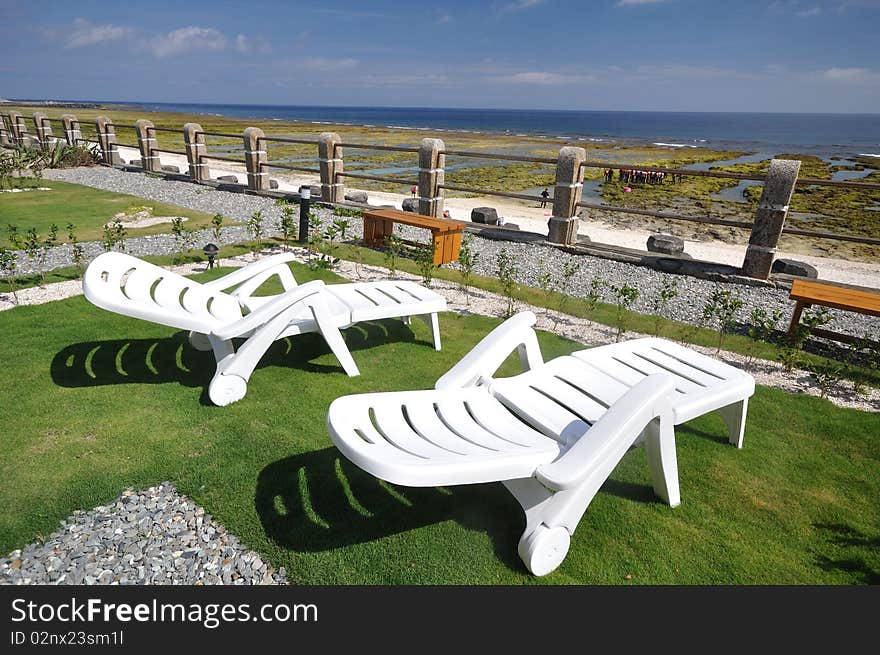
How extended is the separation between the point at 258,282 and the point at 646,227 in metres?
14.9

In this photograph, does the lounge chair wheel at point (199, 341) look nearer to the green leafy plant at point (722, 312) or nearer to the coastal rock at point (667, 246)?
the green leafy plant at point (722, 312)

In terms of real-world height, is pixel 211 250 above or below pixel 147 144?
below

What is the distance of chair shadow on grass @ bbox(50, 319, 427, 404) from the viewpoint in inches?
149

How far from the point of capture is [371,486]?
2.80 metres

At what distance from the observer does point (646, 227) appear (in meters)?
16.7

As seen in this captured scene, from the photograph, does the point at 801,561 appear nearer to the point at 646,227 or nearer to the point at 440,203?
the point at 440,203

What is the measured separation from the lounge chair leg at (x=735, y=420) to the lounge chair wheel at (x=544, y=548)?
1.63 meters

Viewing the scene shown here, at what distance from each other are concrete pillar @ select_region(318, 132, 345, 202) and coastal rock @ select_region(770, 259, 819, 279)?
8.29 meters

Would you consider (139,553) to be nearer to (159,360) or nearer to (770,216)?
(159,360)

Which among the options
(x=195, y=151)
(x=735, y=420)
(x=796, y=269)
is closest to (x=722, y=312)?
(x=796, y=269)

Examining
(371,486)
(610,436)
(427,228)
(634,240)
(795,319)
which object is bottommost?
(634,240)

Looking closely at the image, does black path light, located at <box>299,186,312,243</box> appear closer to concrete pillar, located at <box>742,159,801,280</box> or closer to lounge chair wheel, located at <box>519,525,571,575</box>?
concrete pillar, located at <box>742,159,801,280</box>

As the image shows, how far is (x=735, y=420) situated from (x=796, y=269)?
622cm

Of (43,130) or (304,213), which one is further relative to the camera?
(43,130)
